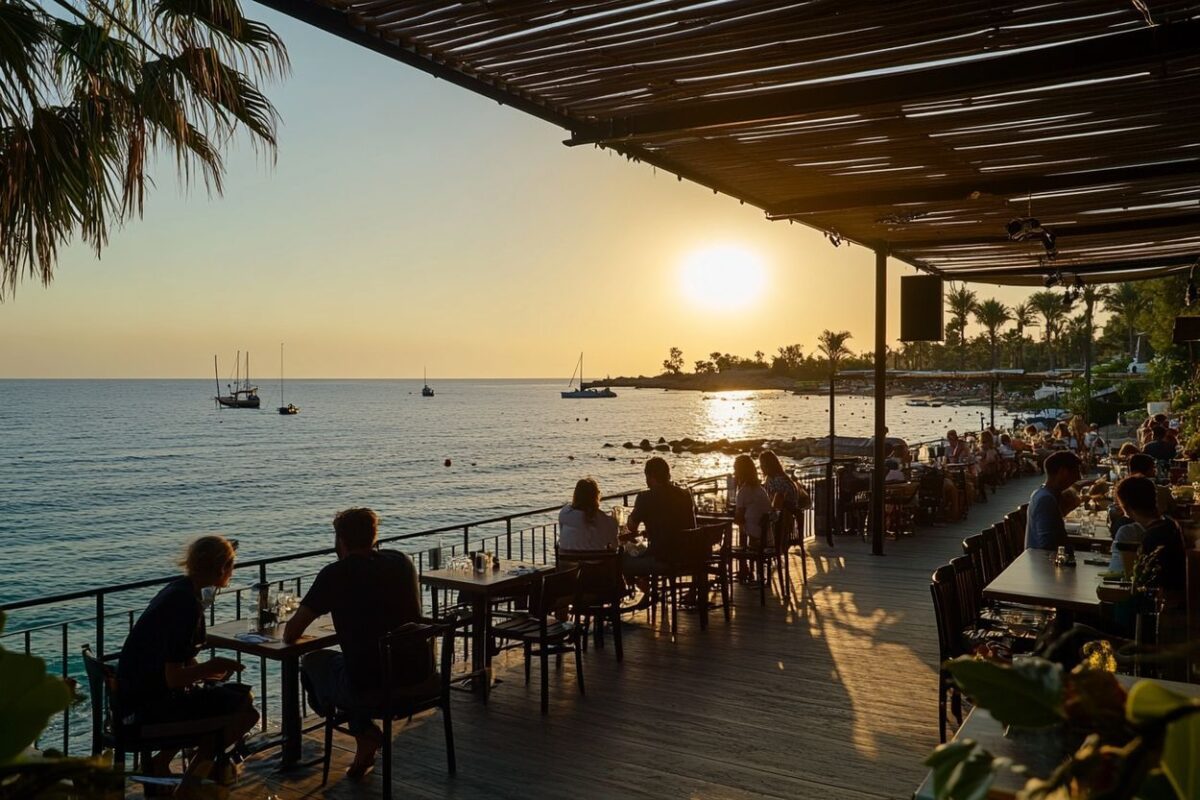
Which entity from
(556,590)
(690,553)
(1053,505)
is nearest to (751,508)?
(690,553)

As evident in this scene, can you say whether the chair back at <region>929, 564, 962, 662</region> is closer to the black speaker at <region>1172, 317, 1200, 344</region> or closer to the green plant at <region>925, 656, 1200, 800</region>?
the green plant at <region>925, 656, 1200, 800</region>

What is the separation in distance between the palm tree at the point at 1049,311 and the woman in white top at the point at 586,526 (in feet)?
226

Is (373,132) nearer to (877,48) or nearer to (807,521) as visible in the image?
(807,521)

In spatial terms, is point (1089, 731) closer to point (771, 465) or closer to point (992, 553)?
point (992, 553)

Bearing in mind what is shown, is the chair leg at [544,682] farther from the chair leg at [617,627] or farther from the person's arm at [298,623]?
the person's arm at [298,623]

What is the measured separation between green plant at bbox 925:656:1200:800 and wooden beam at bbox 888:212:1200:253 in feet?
27.6

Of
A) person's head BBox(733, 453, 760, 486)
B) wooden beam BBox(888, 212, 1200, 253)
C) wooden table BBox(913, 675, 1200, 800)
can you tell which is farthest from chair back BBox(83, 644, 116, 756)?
wooden beam BBox(888, 212, 1200, 253)

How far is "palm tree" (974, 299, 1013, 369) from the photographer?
77.0 meters

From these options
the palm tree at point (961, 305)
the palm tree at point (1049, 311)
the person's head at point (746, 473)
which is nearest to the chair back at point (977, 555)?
the person's head at point (746, 473)

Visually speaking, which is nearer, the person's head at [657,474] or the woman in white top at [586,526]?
the woman in white top at [586,526]

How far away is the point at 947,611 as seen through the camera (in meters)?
4.77

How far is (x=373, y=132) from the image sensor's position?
13.8 meters

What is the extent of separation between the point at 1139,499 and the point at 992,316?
7844cm

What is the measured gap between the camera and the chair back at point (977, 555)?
585 cm
